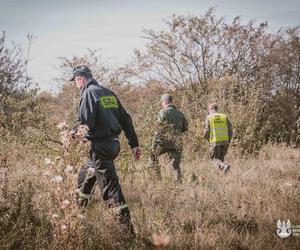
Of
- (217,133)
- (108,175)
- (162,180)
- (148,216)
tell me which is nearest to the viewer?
(108,175)

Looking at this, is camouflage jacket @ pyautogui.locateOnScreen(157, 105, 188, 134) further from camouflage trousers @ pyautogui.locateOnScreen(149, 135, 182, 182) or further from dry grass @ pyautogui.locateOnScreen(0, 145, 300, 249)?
dry grass @ pyautogui.locateOnScreen(0, 145, 300, 249)

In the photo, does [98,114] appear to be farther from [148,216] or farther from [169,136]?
[169,136]

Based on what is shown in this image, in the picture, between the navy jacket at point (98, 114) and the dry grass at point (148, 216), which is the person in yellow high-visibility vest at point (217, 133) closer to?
the dry grass at point (148, 216)

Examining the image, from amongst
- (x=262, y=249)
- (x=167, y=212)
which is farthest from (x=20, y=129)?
(x=262, y=249)

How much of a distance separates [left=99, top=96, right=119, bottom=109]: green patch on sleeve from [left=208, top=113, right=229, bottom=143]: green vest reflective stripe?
483cm

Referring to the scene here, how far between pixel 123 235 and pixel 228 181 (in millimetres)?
3673

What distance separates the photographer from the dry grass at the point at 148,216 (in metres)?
3.59

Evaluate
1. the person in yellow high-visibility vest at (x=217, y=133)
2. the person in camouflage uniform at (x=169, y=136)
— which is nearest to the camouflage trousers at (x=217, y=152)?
the person in yellow high-visibility vest at (x=217, y=133)

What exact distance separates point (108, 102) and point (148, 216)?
5.02 ft

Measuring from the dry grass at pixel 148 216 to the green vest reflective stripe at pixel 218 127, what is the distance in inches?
94.2

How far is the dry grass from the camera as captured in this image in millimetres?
3590

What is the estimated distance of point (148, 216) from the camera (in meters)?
4.75

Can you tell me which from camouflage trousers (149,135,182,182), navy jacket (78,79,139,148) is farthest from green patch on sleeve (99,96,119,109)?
camouflage trousers (149,135,182,182)

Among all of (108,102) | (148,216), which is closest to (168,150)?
(148,216)
